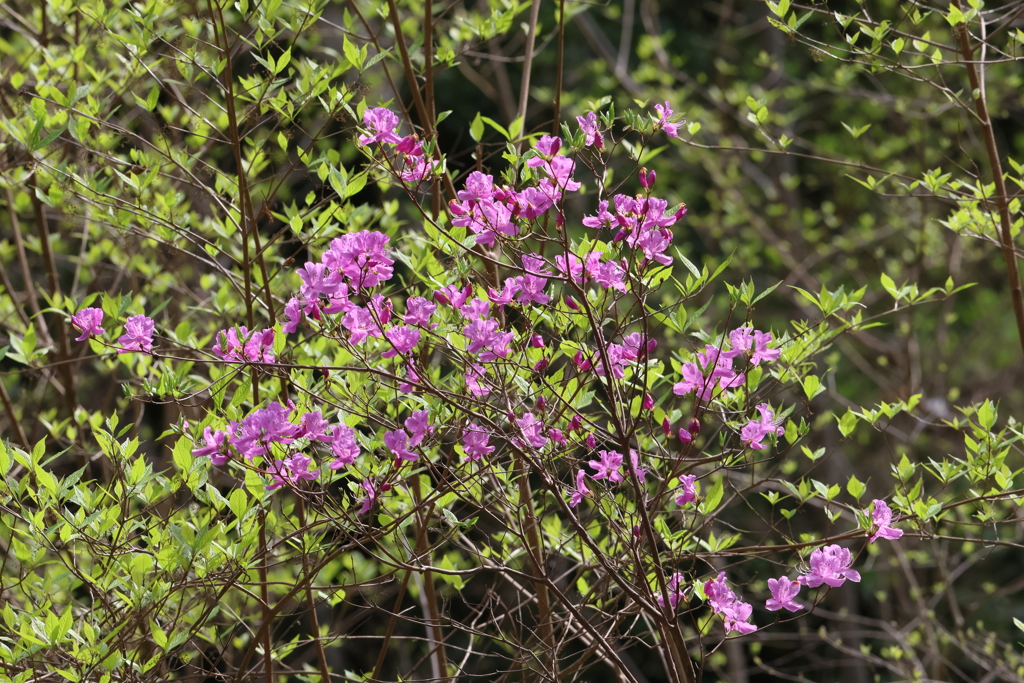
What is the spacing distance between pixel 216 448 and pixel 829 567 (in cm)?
97

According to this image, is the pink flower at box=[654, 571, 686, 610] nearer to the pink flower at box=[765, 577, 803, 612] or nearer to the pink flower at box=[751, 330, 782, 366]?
the pink flower at box=[765, 577, 803, 612]

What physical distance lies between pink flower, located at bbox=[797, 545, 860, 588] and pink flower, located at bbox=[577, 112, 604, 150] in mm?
734

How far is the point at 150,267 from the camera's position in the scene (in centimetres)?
240

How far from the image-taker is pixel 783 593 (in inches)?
56.9

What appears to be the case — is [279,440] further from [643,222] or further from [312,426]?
[643,222]

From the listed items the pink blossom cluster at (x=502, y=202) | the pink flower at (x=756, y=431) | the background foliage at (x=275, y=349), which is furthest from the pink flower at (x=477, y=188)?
the pink flower at (x=756, y=431)

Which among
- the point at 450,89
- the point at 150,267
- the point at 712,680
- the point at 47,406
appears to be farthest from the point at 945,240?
the point at 47,406

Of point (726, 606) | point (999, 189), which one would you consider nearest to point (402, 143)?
point (726, 606)

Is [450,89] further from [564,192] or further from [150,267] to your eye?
[564,192]

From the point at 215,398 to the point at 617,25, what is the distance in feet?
24.3

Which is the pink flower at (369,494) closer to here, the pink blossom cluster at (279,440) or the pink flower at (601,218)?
the pink blossom cluster at (279,440)

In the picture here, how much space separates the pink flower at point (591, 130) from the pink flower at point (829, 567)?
734mm

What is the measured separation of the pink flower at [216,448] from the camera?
1317 millimetres

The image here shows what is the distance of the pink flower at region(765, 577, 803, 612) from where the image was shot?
1430 millimetres
